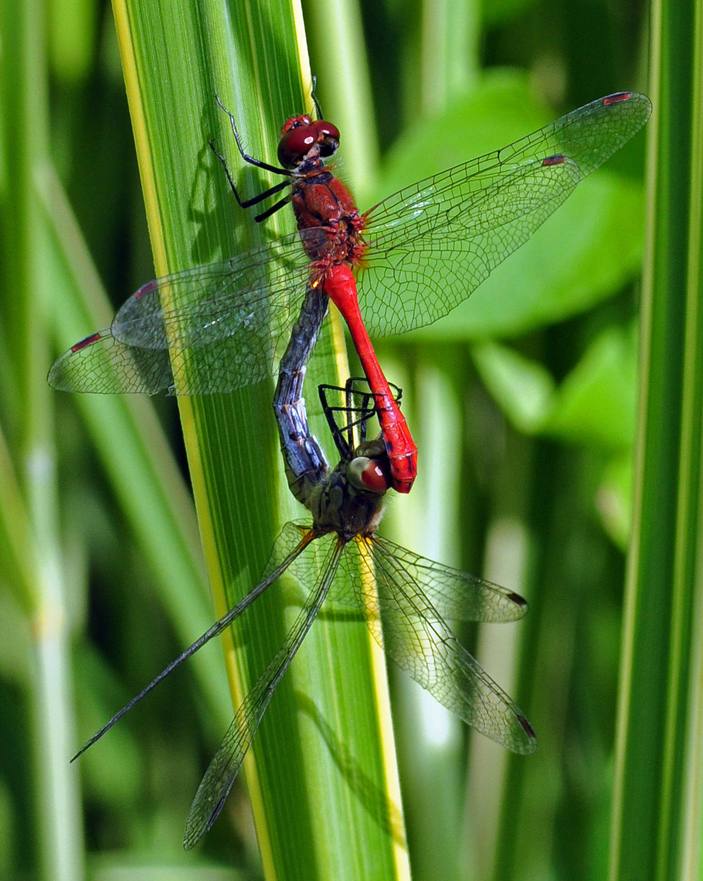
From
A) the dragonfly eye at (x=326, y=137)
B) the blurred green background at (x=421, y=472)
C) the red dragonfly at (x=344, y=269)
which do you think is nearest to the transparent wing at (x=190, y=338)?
A: the red dragonfly at (x=344, y=269)

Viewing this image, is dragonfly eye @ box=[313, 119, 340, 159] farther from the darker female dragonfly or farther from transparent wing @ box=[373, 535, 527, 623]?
transparent wing @ box=[373, 535, 527, 623]

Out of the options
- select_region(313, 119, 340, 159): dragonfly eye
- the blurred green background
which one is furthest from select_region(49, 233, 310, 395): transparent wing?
the blurred green background

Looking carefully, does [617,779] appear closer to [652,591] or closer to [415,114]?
[652,591]

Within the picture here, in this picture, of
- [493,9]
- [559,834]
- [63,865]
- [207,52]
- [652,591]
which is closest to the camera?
[207,52]

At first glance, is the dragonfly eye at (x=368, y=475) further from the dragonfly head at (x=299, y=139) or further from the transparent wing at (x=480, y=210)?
the dragonfly head at (x=299, y=139)

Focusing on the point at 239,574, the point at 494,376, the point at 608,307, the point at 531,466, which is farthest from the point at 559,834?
the point at 239,574

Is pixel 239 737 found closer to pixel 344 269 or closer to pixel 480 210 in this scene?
pixel 344 269
